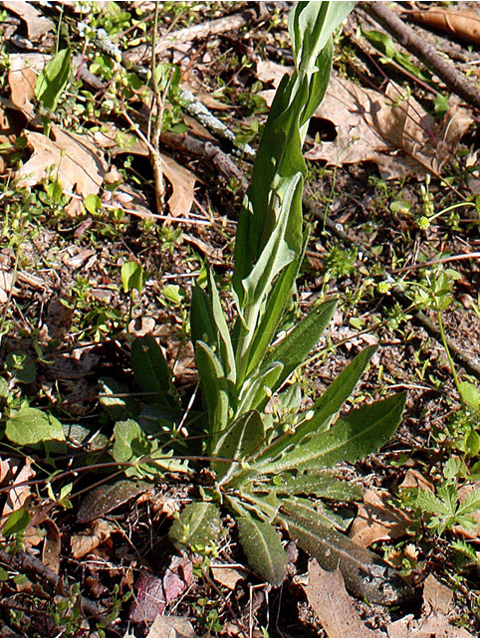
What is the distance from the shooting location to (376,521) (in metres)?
2.41

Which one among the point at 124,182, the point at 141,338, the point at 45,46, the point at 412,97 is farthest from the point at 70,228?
the point at 412,97

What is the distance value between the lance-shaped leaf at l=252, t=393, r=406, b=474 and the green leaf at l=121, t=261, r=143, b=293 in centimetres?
98

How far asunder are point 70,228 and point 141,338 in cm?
85

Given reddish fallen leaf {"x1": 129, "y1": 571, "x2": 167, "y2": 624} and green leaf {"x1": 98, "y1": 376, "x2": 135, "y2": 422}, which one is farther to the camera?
green leaf {"x1": 98, "y1": 376, "x2": 135, "y2": 422}

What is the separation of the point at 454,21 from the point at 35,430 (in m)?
3.61

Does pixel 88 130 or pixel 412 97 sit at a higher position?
pixel 412 97

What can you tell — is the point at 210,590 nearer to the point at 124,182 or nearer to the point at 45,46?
the point at 124,182

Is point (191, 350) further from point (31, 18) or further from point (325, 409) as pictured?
point (31, 18)

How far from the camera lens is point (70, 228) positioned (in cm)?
297

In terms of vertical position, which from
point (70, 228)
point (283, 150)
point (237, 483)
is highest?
point (283, 150)

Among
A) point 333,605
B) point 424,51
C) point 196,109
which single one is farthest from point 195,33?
point 333,605

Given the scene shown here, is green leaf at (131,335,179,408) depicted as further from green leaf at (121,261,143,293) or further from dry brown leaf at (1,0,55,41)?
dry brown leaf at (1,0,55,41)

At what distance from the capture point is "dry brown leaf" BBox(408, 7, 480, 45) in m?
4.12

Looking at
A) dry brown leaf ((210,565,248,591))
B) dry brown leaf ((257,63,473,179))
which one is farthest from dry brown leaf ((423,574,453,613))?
dry brown leaf ((257,63,473,179))
